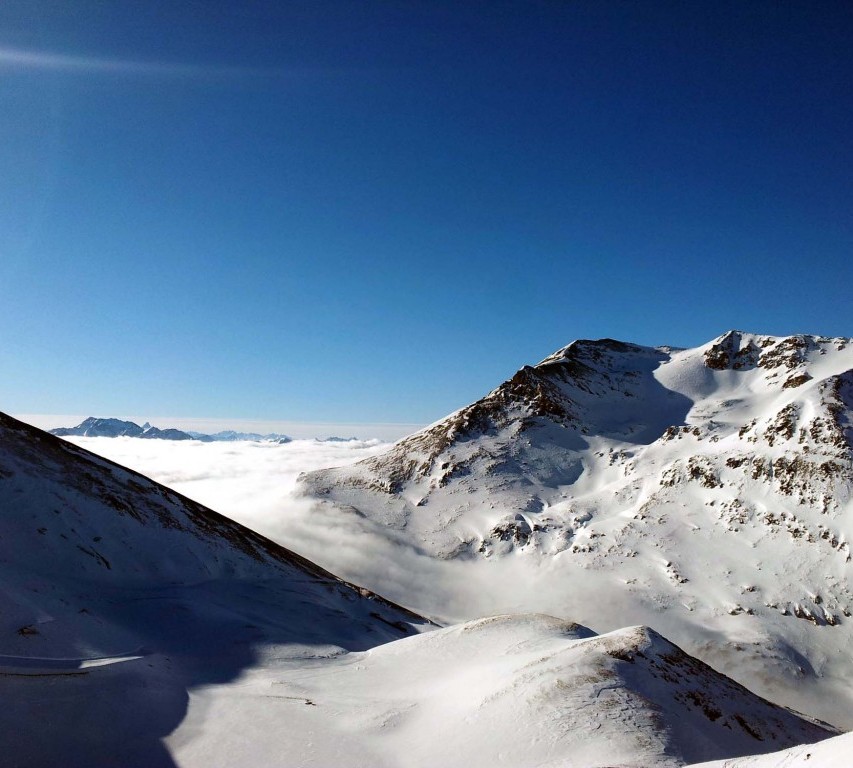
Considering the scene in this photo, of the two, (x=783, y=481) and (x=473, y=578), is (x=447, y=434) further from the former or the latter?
(x=783, y=481)

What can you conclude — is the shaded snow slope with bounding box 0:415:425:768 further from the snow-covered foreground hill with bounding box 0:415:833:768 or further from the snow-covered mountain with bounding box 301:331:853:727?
the snow-covered mountain with bounding box 301:331:853:727

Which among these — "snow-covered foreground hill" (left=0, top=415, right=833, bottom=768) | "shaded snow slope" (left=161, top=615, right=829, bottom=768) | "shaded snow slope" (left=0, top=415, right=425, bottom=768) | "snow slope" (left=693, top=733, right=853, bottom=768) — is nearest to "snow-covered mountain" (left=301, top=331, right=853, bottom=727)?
"shaded snow slope" (left=0, top=415, right=425, bottom=768)

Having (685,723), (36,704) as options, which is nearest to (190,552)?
(36,704)

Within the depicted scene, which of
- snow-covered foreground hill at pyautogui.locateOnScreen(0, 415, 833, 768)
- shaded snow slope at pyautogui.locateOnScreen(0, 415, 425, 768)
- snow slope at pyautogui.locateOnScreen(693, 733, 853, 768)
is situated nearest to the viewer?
snow slope at pyautogui.locateOnScreen(693, 733, 853, 768)

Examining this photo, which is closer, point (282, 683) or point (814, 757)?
point (814, 757)

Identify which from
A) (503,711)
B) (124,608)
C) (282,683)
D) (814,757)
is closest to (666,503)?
(282,683)

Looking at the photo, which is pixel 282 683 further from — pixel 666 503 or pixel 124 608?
pixel 666 503

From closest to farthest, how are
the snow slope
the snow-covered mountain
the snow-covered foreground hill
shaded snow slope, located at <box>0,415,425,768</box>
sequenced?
the snow slope → the snow-covered foreground hill → shaded snow slope, located at <box>0,415,425,768</box> → the snow-covered mountain

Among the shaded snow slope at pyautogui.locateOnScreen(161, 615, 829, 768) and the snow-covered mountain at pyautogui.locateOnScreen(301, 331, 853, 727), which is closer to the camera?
the shaded snow slope at pyautogui.locateOnScreen(161, 615, 829, 768)
